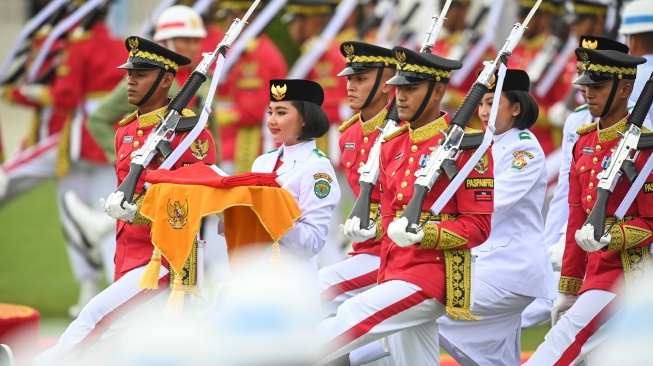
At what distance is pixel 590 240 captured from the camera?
7012 millimetres

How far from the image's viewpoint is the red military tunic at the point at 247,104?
42.4 feet

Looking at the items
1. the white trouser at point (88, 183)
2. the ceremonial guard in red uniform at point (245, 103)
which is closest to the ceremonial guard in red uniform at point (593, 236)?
the white trouser at point (88, 183)

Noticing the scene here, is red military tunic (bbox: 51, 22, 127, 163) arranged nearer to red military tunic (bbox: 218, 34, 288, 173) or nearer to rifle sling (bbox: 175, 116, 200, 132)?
red military tunic (bbox: 218, 34, 288, 173)

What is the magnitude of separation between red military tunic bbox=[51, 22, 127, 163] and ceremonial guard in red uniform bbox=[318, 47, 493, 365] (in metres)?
5.26

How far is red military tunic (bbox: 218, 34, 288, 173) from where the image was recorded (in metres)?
12.9

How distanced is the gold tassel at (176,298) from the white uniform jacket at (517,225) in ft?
4.82

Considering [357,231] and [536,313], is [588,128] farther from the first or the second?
[536,313]

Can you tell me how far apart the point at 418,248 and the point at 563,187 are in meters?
1.84

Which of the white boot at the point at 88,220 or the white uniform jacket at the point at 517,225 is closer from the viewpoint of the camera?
the white uniform jacket at the point at 517,225

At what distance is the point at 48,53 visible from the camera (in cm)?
1278

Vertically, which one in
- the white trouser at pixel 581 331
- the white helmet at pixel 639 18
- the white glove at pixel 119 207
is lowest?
the white trouser at pixel 581 331

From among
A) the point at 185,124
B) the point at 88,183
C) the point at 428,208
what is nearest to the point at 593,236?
the point at 428,208

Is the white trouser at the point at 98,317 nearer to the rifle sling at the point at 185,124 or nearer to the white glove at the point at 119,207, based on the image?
the white glove at the point at 119,207

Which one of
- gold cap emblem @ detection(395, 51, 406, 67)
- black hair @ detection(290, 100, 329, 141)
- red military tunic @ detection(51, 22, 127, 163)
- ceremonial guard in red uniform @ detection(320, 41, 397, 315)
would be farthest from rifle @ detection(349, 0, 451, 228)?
red military tunic @ detection(51, 22, 127, 163)
